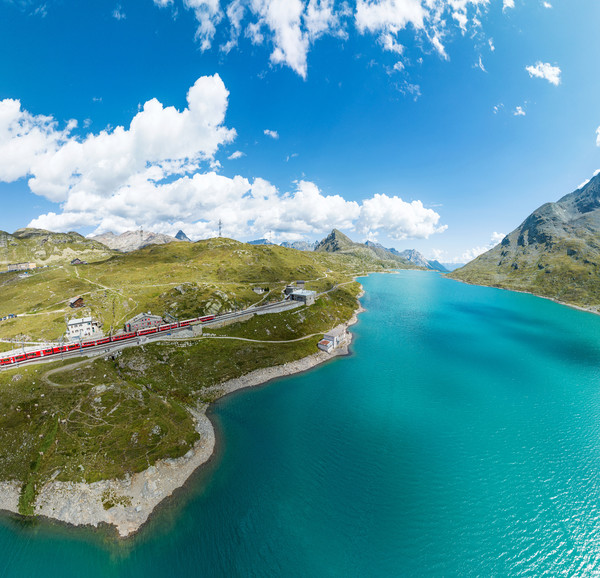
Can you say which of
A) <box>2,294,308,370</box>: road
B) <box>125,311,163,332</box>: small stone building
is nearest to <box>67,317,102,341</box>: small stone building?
<box>125,311,163,332</box>: small stone building

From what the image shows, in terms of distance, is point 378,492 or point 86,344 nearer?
point 378,492

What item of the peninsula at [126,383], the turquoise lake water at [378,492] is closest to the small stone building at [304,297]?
the peninsula at [126,383]

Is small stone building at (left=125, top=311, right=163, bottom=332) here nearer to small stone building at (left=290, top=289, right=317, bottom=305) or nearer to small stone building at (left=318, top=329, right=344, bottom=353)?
small stone building at (left=318, top=329, right=344, bottom=353)

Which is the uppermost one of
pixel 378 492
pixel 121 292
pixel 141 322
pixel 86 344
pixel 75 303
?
pixel 121 292

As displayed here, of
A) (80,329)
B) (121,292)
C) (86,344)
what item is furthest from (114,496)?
(121,292)

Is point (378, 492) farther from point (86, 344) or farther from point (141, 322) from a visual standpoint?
point (141, 322)

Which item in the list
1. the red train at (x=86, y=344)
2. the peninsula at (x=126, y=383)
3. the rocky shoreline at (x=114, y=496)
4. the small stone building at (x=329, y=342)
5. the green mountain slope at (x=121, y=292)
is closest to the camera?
the rocky shoreline at (x=114, y=496)

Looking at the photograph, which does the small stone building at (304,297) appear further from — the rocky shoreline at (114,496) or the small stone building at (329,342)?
the rocky shoreline at (114,496)
